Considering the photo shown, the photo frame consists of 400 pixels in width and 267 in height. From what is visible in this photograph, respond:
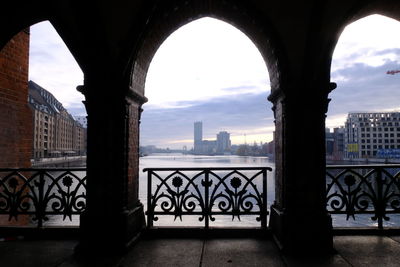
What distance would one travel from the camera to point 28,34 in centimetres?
635

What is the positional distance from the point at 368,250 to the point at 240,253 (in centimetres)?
181

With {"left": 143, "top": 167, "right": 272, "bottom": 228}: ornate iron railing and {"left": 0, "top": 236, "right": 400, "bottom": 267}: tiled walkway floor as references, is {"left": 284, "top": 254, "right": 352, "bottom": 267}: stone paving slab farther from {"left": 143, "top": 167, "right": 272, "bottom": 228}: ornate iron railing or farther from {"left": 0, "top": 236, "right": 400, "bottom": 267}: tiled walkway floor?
{"left": 143, "top": 167, "right": 272, "bottom": 228}: ornate iron railing

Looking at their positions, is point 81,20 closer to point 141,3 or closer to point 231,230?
point 141,3

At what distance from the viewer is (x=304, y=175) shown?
13.1ft

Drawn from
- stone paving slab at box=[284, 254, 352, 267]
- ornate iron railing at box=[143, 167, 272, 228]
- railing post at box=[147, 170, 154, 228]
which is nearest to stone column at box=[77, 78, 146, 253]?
railing post at box=[147, 170, 154, 228]

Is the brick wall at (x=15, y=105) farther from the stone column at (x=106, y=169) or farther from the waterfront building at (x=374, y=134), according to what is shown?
the waterfront building at (x=374, y=134)

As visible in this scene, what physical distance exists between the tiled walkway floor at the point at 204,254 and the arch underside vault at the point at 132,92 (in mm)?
285

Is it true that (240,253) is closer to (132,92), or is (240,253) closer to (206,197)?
(206,197)

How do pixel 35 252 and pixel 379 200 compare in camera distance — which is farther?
pixel 379 200

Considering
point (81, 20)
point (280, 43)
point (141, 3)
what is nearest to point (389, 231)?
point (280, 43)

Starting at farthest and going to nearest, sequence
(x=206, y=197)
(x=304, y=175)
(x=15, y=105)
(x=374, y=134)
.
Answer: (x=374, y=134) < (x=15, y=105) < (x=206, y=197) < (x=304, y=175)

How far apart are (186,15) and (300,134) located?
2758 mm

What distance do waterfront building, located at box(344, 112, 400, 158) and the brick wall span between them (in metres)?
110

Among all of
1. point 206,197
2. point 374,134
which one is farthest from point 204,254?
point 374,134
